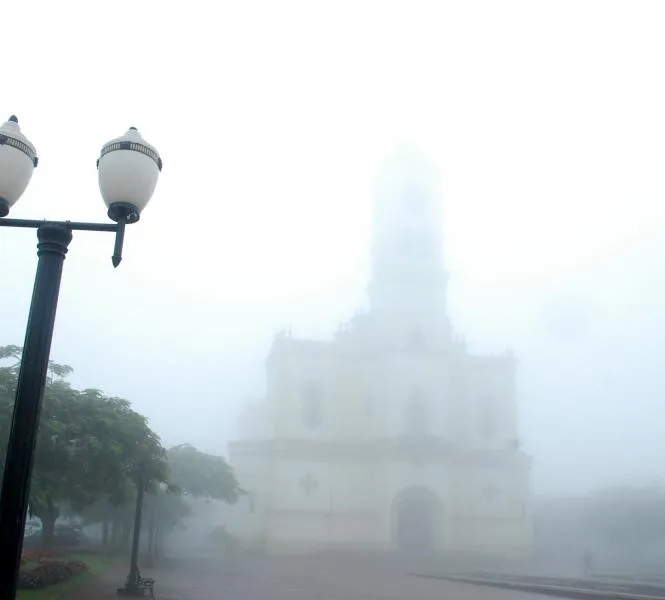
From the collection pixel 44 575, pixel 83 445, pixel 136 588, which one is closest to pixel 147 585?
pixel 136 588

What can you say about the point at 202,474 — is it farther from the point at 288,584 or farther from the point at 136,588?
the point at 136,588

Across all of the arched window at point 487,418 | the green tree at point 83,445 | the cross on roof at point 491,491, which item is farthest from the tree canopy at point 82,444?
the arched window at point 487,418

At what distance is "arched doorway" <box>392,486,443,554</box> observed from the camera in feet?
133

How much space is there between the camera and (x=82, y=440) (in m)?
17.2

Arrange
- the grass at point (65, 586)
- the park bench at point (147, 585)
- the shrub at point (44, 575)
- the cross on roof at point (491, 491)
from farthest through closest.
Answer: the cross on roof at point (491, 491)
the park bench at point (147, 585)
the shrub at point (44, 575)
the grass at point (65, 586)

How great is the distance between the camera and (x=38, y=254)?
4.56m

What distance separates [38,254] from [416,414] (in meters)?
39.8

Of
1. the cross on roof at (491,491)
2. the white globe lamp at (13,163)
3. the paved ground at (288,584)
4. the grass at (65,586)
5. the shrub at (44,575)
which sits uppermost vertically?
the white globe lamp at (13,163)

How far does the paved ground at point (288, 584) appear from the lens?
18.4m

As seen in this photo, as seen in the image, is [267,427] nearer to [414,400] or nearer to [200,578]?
[414,400]

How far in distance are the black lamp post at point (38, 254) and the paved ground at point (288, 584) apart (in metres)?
13.5

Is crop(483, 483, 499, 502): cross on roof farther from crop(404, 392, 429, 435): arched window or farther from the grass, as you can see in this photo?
the grass

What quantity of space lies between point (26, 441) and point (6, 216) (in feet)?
5.56

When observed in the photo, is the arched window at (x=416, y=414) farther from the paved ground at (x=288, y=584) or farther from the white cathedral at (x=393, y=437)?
the paved ground at (x=288, y=584)
